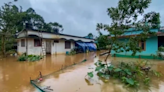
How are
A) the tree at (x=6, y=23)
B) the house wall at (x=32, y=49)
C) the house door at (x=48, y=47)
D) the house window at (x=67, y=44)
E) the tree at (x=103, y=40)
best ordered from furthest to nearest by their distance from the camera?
1. the house window at (x=67, y=44)
2. the house door at (x=48, y=47)
3. the house wall at (x=32, y=49)
4. the tree at (x=6, y=23)
5. the tree at (x=103, y=40)

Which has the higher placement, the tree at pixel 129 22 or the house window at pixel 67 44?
the tree at pixel 129 22

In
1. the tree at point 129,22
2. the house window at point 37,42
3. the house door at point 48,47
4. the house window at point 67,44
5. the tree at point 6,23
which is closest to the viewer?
the tree at point 129,22

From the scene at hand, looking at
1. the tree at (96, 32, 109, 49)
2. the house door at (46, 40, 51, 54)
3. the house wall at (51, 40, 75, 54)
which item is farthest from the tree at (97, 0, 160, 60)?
the house door at (46, 40, 51, 54)

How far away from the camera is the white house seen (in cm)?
1250

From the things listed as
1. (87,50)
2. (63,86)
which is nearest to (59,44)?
(87,50)

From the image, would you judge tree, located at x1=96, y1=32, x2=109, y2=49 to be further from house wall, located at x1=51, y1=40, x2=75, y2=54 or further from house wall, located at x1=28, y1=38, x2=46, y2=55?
house wall, located at x1=51, y1=40, x2=75, y2=54

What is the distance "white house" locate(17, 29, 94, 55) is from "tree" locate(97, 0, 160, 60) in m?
9.83

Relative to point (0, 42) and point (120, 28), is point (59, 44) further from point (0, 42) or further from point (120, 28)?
point (120, 28)

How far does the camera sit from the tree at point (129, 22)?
4.98 m

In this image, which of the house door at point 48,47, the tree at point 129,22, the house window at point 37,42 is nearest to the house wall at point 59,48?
the house door at point 48,47

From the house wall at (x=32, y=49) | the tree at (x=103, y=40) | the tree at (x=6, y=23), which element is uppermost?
the tree at (x=6, y=23)

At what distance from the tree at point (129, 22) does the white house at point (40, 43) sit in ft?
32.3

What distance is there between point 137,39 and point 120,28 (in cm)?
105

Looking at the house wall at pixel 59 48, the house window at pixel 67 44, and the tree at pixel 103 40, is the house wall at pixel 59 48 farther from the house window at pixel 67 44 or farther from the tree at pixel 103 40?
the tree at pixel 103 40
